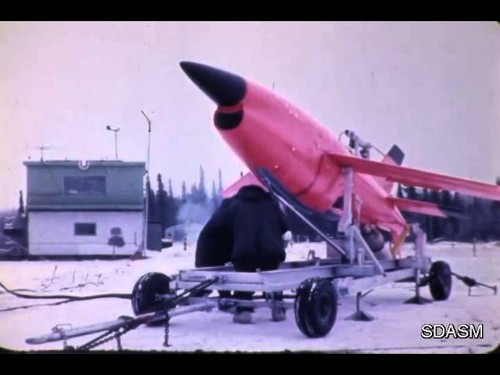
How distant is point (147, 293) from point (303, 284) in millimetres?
1191

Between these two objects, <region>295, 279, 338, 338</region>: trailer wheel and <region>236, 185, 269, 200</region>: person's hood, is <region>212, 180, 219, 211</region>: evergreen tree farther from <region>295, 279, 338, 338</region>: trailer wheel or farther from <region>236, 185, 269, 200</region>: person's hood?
<region>295, 279, 338, 338</region>: trailer wheel

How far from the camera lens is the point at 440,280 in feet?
17.8

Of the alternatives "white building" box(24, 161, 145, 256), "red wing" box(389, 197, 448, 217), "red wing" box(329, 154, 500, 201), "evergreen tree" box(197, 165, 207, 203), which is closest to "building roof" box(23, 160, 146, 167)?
"white building" box(24, 161, 145, 256)

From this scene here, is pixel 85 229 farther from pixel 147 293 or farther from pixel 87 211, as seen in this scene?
pixel 147 293

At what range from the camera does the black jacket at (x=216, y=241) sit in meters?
5.24

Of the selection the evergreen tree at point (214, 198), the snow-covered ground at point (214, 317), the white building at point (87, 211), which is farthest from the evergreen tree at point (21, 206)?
the evergreen tree at point (214, 198)

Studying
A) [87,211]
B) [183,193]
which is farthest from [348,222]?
[87,211]

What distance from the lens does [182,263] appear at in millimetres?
5348

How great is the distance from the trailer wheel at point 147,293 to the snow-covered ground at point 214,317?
7 centimetres

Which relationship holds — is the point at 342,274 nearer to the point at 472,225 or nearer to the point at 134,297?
the point at 472,225

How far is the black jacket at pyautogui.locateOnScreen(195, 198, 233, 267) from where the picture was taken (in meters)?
5.24

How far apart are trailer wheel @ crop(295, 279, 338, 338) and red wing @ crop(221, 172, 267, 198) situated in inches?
36.0
